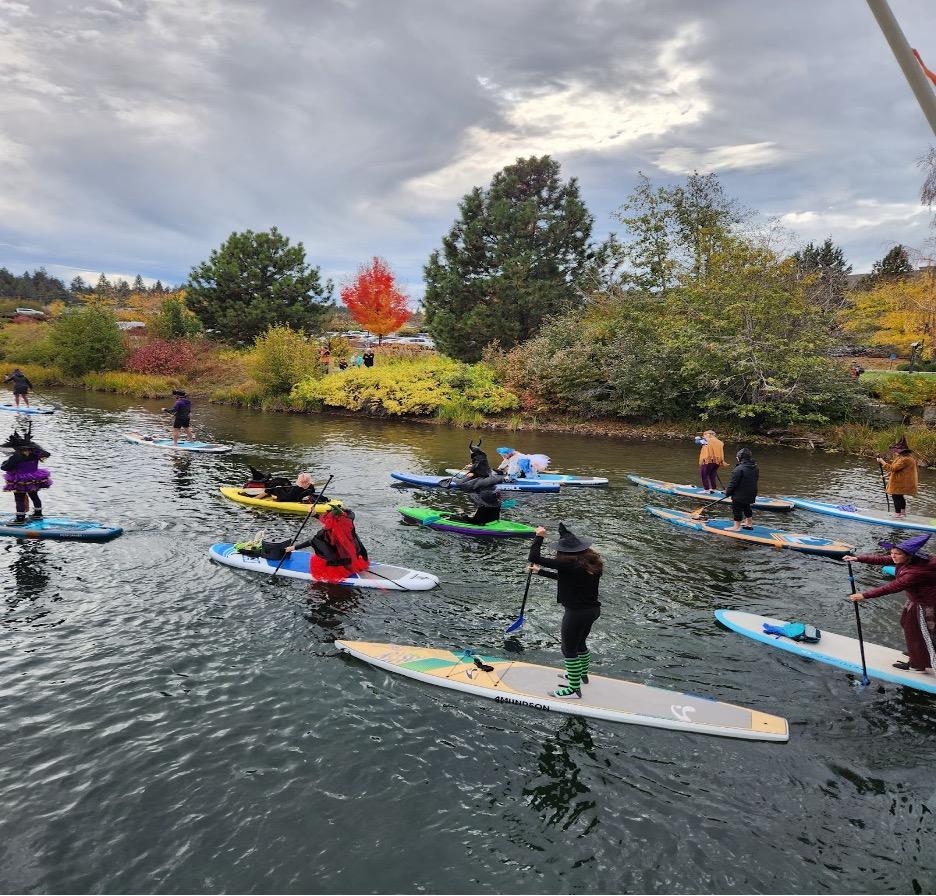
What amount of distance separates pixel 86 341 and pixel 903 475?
48788 millimetres

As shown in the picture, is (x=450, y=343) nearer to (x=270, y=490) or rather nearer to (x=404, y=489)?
(x=404, y=489)

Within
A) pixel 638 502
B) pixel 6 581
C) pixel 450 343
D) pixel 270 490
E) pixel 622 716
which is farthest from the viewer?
pixel 450 343

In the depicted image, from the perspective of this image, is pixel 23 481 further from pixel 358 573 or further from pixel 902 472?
pixel 902 472

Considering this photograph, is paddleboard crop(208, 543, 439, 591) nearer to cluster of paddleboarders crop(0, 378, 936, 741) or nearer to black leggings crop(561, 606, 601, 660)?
cluster of paddleboarders crop(0, 378, 936, 741)

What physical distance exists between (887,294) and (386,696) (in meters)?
34.7

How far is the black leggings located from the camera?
7.27 meters

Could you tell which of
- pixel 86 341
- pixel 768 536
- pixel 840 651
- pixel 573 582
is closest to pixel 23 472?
pixel 573 582

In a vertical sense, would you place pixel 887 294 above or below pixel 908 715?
above

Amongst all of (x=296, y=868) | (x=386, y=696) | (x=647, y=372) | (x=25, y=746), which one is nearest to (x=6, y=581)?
(x=25, y=746)

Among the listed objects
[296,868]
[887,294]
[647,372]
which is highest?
[887,294]

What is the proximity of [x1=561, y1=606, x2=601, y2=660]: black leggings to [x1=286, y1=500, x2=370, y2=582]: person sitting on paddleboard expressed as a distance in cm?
484

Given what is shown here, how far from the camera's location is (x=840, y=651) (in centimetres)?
874

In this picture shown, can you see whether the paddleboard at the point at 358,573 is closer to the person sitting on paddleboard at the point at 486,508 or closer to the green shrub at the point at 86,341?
the person sitting on paddleboard at the point at 486,508

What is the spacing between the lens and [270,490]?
15992 mm
